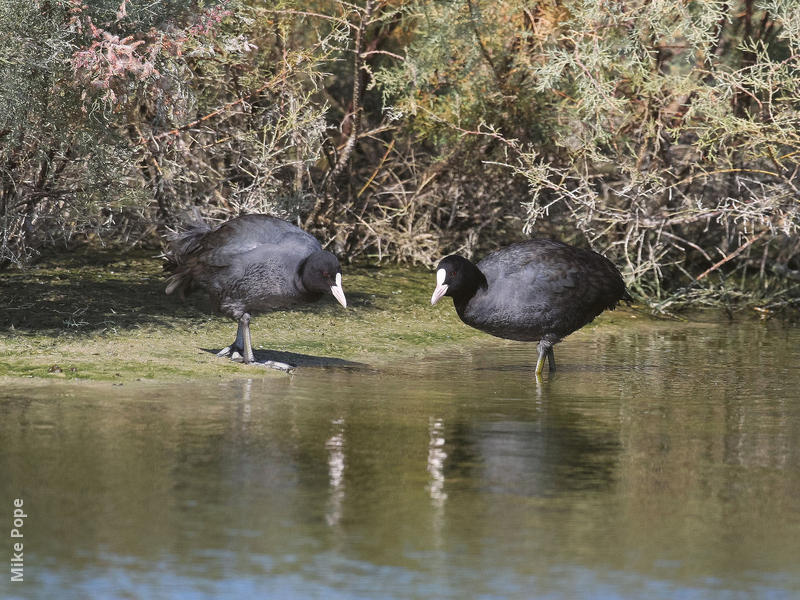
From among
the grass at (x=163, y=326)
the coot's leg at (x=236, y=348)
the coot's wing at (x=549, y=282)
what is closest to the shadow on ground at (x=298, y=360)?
the grass at (x=163, y=326)

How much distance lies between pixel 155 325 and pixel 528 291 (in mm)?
3563

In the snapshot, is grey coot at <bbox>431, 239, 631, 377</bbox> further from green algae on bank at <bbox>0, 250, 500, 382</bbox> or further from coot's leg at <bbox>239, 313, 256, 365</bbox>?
coot's leg at <bbox>239, 313, 256, 365</bbox>

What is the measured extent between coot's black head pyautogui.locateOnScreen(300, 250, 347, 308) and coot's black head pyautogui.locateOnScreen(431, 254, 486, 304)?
2.74ft


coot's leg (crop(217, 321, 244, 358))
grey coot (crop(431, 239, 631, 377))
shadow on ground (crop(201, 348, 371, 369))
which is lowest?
shadow on ground (crop(201, 348, 371, 369))

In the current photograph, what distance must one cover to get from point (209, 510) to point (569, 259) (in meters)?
5.96

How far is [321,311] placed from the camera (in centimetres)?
1420

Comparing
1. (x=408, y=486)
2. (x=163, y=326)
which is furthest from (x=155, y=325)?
(x=408, y=486)

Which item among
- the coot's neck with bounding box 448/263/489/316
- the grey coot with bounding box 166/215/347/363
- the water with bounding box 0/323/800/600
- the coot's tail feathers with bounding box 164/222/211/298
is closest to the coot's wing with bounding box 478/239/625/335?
the coot's neck with bounding box 448/263/489/316

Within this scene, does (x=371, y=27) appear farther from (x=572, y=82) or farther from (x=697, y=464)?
(x=697, y=464)

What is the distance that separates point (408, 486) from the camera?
23.2 feet

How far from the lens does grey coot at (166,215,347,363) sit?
37.5 feet

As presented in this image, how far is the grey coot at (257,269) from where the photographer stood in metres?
11.4

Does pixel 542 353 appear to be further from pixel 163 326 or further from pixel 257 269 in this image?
pixel 163 326

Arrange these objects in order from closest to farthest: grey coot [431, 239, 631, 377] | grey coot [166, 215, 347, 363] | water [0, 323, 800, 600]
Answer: water [0, 323, 800, 600], grey coot [431, 239, 631, 377], grey coot [166, 215, 347, 363]
